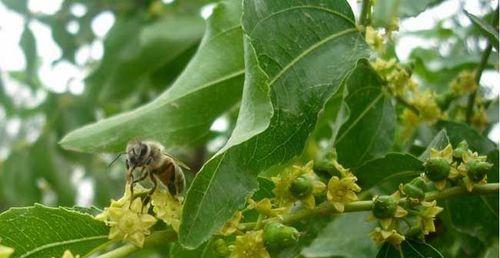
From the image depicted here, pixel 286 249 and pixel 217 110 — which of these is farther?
pixel 217 110

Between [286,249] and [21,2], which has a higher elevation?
[21,2]

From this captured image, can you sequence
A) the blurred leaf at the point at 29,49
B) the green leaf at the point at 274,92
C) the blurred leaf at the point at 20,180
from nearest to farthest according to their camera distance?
1. the green leaf at the point at 274,92
2. the blurred leaf at the point at 20,180
3. the blurred leaf at the point at 29,49

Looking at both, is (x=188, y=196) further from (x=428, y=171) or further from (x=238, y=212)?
(x=428, y=171)

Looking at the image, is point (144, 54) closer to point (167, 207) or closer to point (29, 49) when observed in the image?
point (29, 49)

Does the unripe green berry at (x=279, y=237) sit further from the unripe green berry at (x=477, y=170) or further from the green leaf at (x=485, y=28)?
the green leaf at (x=485, y=28)

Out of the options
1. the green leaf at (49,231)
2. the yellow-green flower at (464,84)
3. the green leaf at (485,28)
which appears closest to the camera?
the green leaf at (49,231)

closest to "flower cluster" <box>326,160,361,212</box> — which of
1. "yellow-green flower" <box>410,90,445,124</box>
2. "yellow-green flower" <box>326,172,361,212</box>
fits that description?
"yellow-green flower" <box>326,172,361,212</box>

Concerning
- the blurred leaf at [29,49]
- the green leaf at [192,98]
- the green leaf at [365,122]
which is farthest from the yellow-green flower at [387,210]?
the blurred leaf at [29,49]

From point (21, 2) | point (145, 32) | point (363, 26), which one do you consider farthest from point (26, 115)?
point (363, 26)
